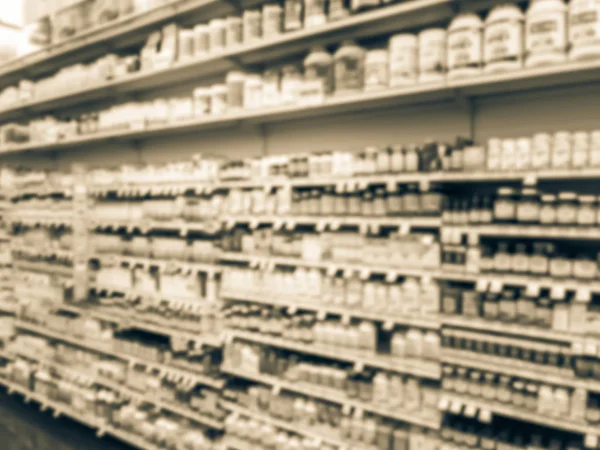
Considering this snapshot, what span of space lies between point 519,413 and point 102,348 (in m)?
3.65

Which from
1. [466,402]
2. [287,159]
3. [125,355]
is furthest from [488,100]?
[125,355]

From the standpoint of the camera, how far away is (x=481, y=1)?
2.66m

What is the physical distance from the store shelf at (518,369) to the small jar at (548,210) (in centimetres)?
74

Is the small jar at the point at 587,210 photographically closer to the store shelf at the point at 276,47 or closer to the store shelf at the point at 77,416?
the store shelf at the point at 276,47

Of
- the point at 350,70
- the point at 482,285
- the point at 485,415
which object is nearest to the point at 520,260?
the point at 482,285

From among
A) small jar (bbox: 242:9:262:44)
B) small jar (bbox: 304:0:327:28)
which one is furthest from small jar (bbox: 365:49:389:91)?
small jar (bbox: 242:9:262:44)

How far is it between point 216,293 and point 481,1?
2659 millimetres

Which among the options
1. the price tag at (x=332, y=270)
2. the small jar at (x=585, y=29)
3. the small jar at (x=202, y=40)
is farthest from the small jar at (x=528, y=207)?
the small jar at (x=202, y=40)

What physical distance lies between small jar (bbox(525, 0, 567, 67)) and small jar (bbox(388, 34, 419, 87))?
25.1 inches

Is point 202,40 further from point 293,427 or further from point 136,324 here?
point 293,427

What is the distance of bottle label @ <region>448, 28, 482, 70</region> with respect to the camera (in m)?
2.57

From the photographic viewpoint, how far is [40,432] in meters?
4.77

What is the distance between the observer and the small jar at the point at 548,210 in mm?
2449

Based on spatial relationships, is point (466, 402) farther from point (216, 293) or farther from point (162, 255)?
point (162, 255)
